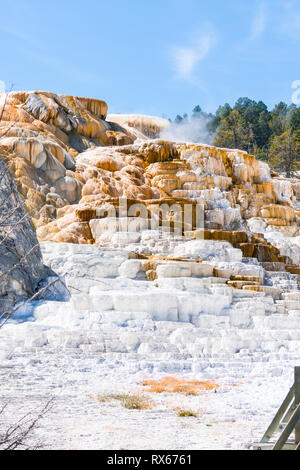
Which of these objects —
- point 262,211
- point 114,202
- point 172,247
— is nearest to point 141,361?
point 172,247

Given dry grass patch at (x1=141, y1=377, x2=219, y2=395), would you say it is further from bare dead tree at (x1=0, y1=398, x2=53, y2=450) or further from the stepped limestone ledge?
the stepped limestone ledge

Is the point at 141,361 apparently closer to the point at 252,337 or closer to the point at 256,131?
the point at 252,337

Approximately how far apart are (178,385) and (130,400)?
0.91 metres

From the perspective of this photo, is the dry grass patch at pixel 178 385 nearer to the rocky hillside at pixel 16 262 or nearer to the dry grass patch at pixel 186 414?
the dry grass patch at pixel 186 414

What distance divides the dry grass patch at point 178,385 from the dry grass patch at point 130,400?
1.36 ft

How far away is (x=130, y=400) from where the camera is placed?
4727 millimetres

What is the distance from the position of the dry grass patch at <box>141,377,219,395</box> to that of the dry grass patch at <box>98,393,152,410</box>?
0.42m

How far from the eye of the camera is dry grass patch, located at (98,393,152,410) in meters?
4.60

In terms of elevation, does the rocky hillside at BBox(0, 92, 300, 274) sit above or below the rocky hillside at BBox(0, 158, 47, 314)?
above

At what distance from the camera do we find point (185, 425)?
404 cm

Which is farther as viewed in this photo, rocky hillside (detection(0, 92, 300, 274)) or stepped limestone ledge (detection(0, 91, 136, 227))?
stepped limestone ledge (detection(0, 91, 136, 227))

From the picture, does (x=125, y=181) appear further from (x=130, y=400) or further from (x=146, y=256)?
(x=130, y=400)

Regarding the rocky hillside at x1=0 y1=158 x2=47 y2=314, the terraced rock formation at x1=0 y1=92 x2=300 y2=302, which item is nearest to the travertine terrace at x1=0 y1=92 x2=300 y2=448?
the terraced rock formation at x1=0 y1=92 x2=300 y2=302

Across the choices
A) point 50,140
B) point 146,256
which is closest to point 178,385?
point 146,256
